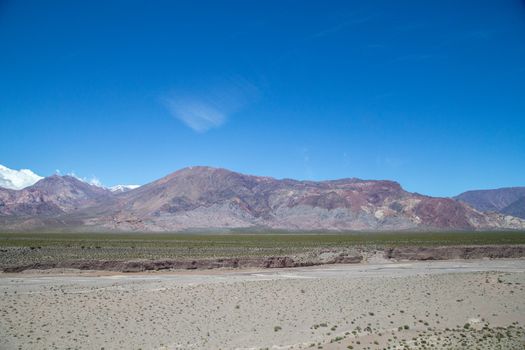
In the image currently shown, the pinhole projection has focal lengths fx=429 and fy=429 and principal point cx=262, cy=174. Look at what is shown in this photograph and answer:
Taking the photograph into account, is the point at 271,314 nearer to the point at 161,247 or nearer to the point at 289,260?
the point at 289,260

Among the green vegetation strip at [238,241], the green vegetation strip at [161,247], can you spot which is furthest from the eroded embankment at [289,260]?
the green vegetation strip at [238,241]

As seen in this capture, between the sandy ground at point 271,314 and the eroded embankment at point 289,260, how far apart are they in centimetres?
920

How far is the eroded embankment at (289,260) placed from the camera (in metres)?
42.0

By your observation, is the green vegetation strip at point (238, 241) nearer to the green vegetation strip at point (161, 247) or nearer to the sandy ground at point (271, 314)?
the green vegetation strip at point (161, 247)

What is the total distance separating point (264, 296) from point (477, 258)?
4054 centimetres

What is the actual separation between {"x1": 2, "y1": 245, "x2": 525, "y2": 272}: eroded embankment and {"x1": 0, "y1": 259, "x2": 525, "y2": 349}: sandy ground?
30.2ft

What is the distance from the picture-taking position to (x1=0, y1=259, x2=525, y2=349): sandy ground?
61.2 ft

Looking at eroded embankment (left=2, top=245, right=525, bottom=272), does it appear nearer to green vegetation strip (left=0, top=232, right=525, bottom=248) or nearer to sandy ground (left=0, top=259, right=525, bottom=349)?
sandy ground (left=0, top=259, right=525, bottom=349)

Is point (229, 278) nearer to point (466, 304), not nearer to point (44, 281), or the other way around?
point (44, 281)

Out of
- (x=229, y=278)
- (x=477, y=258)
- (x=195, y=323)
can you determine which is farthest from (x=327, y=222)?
(x=195, y=323)

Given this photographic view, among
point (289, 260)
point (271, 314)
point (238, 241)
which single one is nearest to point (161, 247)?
point (238, 241)

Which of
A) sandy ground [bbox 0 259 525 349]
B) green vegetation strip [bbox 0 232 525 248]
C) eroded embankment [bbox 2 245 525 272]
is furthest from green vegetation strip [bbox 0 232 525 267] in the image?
sandy ground [bbox 0 259 525 349]

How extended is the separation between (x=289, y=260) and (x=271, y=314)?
2439cm

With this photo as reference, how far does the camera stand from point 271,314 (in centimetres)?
2284
